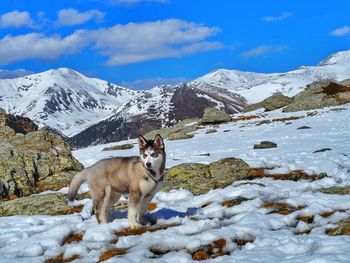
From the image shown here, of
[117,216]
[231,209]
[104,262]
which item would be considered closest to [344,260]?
[104,262]

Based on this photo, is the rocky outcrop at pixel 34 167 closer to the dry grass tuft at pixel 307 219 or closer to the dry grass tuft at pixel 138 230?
the dry grass tuft at pixel 138 230

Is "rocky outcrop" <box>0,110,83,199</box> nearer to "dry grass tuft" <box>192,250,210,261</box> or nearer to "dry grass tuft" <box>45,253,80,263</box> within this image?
"dry grass tuft" <box>45,253,80,263</box>

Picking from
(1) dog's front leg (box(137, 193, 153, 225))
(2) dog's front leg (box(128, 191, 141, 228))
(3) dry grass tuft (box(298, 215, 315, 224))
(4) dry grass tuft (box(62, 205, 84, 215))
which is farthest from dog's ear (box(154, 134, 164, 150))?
(4) dry grass tuft (box(62, 205, 84, 215))

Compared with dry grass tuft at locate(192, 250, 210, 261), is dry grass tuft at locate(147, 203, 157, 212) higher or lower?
higher

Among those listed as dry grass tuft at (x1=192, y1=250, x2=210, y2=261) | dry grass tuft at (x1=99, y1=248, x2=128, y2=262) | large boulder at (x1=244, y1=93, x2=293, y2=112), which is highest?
large boulder at (x1=244, y1=93, x2=293, y2=112)

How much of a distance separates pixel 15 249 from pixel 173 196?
884 centimetres

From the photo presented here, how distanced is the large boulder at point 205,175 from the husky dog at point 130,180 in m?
6.42

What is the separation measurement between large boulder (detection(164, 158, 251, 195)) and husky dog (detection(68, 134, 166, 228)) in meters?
6.42

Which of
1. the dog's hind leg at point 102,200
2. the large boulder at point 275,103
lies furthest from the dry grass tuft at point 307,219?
the large boulder at point 275,103

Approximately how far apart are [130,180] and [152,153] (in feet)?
4.76

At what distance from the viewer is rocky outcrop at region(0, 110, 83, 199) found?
24.7 m

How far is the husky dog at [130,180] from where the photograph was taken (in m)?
15.8

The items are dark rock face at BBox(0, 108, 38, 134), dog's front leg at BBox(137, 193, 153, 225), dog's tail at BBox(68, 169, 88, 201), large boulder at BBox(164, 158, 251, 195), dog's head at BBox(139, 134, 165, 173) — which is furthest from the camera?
dark rock face at BBox(0, 108, 38, 134)

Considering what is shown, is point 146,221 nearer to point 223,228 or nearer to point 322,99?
point 223,228
